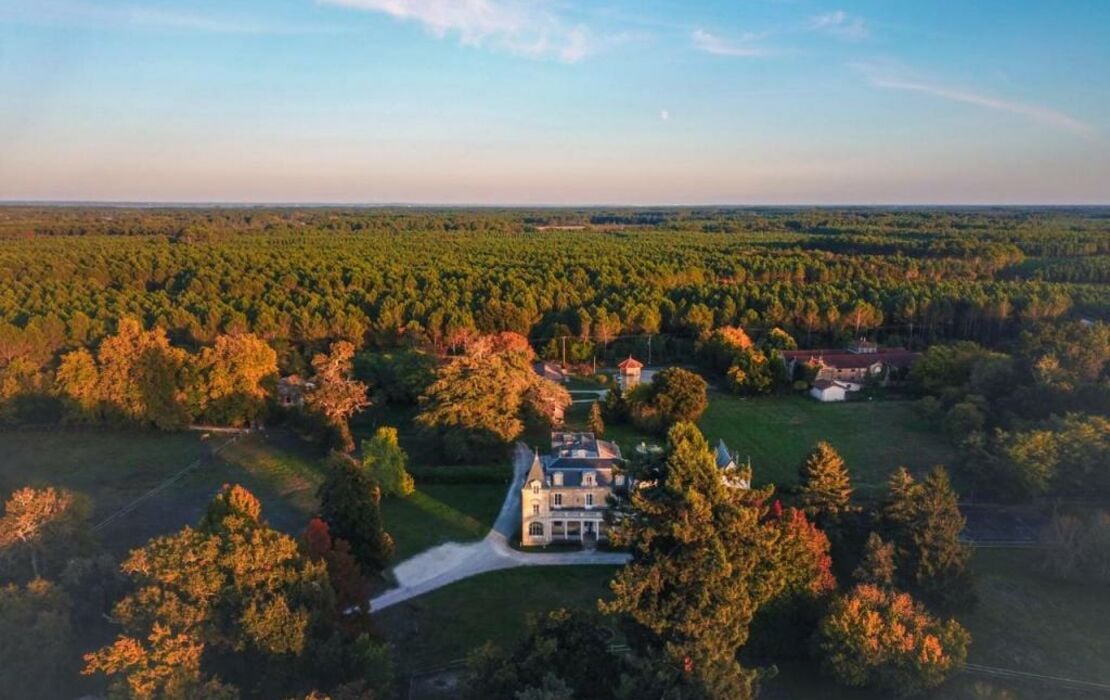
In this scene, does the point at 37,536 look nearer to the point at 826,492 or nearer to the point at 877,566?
the point at 877,566

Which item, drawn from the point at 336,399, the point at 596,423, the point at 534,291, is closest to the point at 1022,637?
the point at 596,423

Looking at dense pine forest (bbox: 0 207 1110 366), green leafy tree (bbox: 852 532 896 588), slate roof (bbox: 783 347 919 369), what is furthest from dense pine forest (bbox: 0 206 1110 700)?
slate roof (bbox: 783 347 919 369)

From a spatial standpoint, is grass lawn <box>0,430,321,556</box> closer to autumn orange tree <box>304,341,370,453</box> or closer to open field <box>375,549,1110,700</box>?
autumn orange tree <box>304,341,370,453</box>

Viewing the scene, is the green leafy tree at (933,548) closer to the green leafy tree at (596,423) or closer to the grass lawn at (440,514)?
the grass lawn at (440,514)

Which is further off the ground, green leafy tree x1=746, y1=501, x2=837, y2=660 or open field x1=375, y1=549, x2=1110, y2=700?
green leafy tree x1=746, y1=501, x2=837, y2=660

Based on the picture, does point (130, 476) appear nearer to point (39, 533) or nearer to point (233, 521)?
point (39, 533)

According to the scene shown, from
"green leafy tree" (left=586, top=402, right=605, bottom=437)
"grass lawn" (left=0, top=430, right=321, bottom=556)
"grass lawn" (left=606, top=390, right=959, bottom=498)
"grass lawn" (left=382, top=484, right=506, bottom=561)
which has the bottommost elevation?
"grass lawn" (left=382, top=484, right=506, bottom=561)

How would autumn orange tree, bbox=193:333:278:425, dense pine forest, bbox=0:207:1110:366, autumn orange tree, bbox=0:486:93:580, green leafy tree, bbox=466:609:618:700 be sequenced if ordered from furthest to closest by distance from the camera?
dense pine forest, bbox=0:207:1110:366, autumn orange tree, bbox=193:333:278:425, autumn orange tree, bbox=0:486:93:580, green leafy tree, bbox=466:609:618:700
